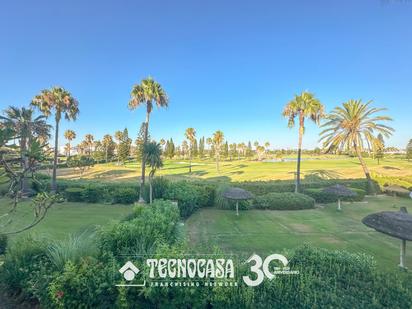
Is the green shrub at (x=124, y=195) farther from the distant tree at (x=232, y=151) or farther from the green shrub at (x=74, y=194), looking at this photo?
the distant tree at (x=232, y=151)

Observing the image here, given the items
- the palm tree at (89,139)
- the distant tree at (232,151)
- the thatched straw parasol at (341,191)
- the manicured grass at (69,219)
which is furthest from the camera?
the distant tree at (232,151)

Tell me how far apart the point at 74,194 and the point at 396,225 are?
2256 centimetres

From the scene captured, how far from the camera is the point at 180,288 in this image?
3559 millimetres

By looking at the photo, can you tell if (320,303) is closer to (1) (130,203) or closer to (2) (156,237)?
(2) (156,237)

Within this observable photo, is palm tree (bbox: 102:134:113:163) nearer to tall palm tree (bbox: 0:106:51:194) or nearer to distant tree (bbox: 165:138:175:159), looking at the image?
distant tree (bbox: 165:138:175:159)

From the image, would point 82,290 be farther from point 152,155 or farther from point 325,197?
point 325,197

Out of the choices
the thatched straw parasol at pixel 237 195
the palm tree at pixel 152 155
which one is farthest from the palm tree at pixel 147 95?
the thatched straw parasol at pixel 237 195

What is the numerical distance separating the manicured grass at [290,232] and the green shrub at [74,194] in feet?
37.8

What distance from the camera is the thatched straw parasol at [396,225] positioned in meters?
7.47

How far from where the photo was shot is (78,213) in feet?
50.1

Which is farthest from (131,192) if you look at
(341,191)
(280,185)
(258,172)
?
(258,172)

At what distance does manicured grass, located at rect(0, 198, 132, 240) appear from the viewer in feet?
35.0

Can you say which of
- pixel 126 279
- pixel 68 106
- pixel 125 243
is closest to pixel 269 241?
pixel 125 243

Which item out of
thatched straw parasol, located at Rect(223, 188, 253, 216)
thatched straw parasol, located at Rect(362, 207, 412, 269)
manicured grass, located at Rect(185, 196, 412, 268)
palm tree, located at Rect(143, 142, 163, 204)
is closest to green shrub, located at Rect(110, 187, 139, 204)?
palm tree, located at Rect(143, 142, 163, 204)
